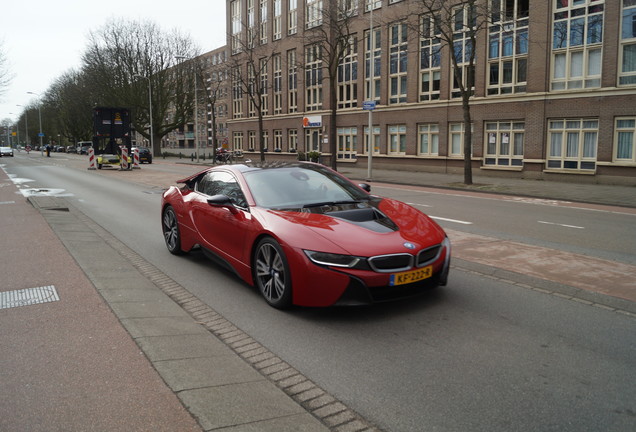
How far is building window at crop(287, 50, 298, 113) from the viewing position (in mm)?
44219

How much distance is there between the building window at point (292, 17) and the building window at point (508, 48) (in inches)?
847

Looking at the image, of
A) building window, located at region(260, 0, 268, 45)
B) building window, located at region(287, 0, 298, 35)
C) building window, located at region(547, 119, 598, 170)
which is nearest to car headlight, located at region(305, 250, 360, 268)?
building window, located at region(547, 119, 598, 170)

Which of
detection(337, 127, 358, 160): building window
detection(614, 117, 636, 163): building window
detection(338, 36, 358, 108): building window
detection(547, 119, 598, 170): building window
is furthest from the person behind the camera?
detection(337, 127, 358, 160): building window

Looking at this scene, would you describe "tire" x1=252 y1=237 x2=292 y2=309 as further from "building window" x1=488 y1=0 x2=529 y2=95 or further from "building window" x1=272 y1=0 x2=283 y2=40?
"building window" x1=272 y1=0 x2=283 y2=40

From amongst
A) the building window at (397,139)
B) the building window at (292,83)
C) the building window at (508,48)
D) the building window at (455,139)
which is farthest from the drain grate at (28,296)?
the building window at (292,83)

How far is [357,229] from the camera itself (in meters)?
4.77

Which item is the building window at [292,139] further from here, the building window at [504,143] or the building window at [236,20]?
the building window at [504,143]

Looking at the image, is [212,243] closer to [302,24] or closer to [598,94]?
[598,94]

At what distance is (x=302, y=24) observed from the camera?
1673 inches

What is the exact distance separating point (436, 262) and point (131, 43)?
59.8 m

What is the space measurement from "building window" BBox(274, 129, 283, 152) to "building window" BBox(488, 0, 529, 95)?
73.9ft

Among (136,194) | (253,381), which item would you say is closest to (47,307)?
(253,381)

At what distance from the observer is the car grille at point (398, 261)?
445 centimetres

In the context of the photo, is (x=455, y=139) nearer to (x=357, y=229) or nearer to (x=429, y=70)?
(x=429, y=70)
